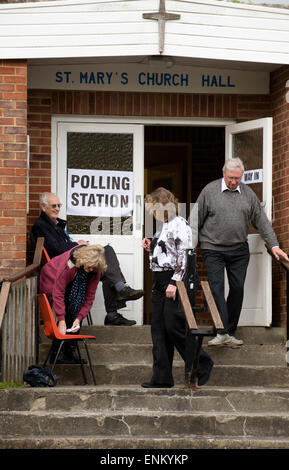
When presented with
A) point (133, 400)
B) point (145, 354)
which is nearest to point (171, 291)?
point (133, 400)

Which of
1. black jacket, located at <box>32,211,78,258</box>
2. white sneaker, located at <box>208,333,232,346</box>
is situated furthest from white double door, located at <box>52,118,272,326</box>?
white sneaker, located at <box>208,333,232,346</box>

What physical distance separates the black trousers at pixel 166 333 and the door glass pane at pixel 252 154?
2058mm

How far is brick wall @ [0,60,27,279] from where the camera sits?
9.24m

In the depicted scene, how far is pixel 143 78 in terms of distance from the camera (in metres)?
10.2

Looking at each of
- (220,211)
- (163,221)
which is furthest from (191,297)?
(220,211)

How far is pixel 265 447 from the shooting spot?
24.1 feet

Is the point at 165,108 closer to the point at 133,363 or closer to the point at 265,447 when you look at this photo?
the point at 133,363

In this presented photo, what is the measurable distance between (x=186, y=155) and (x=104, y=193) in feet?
8.33

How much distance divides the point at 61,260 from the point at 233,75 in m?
2.89

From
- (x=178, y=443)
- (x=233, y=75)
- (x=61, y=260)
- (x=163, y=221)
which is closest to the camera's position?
(x=178, y=443)

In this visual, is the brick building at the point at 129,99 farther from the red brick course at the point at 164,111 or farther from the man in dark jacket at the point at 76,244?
the man in dark jacket at the point at 76,244

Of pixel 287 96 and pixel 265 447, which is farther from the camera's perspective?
pixel 287 96

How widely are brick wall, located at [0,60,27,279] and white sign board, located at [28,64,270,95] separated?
81 cm

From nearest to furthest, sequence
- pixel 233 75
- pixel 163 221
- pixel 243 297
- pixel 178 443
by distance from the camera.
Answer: pixel 178 443, pixel 163 221, pixel 243 297, pixel 233 75
